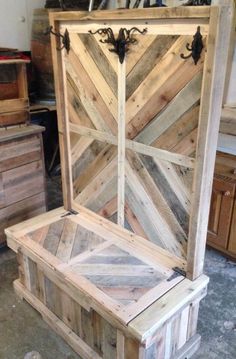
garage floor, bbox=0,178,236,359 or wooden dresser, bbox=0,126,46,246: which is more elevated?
wooden dresser, bbox=0,126,46,246

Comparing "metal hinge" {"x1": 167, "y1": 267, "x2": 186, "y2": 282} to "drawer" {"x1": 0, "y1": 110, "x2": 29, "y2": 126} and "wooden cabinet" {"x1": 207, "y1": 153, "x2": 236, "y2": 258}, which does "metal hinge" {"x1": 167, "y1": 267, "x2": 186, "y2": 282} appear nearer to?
"wooden cabinet" {"x1": 207, "y1": 153, "x2": 236, "y2": 258}

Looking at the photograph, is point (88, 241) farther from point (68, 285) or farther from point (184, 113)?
point (184, 113)

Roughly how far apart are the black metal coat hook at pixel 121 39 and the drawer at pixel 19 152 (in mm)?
1016

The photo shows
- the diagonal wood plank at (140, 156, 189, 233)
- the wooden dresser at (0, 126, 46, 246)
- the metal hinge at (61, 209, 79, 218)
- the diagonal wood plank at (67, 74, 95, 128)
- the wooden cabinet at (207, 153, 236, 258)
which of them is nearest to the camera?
the diagonal wood plank at (140, 156, 189, 233)

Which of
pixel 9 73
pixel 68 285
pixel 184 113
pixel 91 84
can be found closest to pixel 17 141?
pixel 9 73

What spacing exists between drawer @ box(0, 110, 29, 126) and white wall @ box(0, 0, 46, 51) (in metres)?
1.47

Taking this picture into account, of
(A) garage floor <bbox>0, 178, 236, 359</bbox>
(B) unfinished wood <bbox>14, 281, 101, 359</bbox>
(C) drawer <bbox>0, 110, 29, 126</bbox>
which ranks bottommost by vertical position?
(A) garage floor <bbox>0, 178, 236, 359</bbox>

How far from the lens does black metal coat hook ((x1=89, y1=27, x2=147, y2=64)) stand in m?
1.38

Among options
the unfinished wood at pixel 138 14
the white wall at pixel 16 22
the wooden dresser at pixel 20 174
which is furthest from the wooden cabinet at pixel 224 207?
the white wall at pixel 16 22

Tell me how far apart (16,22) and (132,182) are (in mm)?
2684

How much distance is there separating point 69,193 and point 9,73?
92 cm

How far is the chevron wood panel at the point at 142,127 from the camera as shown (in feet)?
4.29

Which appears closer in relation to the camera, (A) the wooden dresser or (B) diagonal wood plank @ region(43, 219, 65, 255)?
(B) diagonal wood plank @ region(43, 219, 65, 255)

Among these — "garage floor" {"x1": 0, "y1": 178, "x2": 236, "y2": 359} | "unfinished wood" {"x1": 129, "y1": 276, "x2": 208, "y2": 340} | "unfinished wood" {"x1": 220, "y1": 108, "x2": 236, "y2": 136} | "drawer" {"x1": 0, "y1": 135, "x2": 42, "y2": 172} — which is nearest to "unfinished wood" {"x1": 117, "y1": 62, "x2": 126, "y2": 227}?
"unfinished wood" {"x1": 129, "y1": 276, "x2": 208, "y2": 340}
